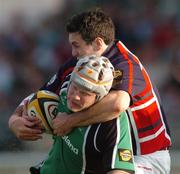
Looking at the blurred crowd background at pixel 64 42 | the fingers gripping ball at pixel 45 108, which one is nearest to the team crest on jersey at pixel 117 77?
the fingers gripping ball at pixel 45 108

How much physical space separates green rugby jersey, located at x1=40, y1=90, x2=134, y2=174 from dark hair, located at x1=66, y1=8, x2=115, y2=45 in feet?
2.27

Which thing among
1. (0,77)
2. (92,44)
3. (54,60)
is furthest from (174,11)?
(92,44)

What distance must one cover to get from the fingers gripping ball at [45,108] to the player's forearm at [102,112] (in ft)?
0.92

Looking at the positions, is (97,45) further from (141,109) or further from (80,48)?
(141,109)

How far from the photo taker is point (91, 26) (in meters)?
5.54

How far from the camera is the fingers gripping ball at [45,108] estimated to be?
507cm

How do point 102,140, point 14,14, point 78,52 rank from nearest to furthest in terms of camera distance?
point 102,140, point 78,52, point 14,14

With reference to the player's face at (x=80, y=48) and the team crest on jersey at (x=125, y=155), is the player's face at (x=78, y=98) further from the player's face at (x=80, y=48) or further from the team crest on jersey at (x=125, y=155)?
the player's face at (x=80, y=48)

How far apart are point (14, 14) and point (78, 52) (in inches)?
199

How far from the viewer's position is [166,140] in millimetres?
5395

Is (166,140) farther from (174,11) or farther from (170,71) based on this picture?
(174,11)

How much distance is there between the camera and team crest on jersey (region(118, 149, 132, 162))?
459cm

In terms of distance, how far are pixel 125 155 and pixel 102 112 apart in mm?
288

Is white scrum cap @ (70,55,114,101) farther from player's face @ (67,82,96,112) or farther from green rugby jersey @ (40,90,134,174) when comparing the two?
green rugby jersey @ (40,90,134,174)
